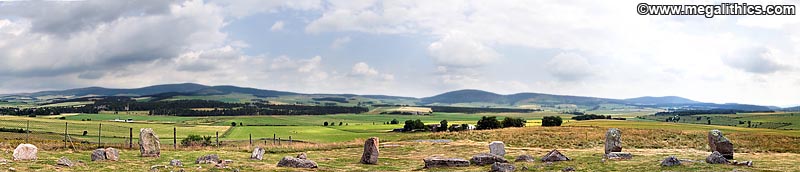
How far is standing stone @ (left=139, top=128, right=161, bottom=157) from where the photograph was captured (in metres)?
29.4

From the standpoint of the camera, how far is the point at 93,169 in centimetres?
2192

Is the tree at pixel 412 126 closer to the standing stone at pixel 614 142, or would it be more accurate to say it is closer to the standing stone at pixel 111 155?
the standing stone at pixel 614 142

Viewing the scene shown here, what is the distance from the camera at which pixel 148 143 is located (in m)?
29.6

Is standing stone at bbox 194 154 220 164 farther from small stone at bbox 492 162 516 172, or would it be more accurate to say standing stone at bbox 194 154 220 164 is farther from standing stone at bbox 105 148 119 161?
small stone at bbox 492 162 516 172

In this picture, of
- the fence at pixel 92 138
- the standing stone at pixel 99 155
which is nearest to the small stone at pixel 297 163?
the standing stone at pixel 99 155

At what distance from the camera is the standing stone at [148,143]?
29359 millimetres

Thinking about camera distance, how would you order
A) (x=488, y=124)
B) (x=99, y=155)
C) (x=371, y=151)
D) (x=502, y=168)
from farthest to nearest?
(x=488, y=124) < (x=371, y=151) < (x=99, y=155) < (x=502, y=168)

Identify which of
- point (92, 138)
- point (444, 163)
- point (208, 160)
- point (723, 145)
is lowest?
point (92, 138)

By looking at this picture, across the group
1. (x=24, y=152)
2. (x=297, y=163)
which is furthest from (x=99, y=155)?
(x=297, y=163)

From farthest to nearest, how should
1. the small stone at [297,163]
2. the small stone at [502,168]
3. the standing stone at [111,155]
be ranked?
the standing stone at [111,155] < the small stone at [297,163] < the small stone at [502,168]

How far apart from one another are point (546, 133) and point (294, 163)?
33.2 meters

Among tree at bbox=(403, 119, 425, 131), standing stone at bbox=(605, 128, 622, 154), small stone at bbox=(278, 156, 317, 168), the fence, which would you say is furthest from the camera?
tree at bbox=(403, 119, 425, 131)

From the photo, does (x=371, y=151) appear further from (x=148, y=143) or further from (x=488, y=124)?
(x=488, y=124)

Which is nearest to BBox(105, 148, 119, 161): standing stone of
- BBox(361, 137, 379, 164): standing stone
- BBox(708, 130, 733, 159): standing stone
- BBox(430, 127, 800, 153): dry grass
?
BBox(361, 137, 379, 164): standing stone
